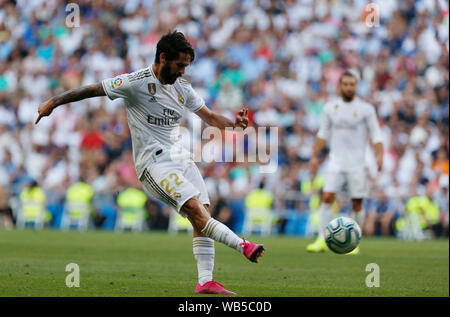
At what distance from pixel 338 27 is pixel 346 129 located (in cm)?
1178

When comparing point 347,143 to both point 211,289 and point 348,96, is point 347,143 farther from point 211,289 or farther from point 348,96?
point 211,289

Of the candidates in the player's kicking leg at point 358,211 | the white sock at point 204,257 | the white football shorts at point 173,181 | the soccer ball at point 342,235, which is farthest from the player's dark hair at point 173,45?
the player's kicking leg at point 358,211

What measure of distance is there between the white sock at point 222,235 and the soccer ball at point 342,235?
2644mm

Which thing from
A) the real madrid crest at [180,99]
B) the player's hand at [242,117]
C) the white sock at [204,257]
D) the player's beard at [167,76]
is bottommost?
the white sock at [204,257]

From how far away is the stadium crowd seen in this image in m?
21.2

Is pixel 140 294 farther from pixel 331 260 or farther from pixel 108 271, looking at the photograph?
pixel 331 260

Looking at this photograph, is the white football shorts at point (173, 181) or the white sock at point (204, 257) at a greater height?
the white football shorts at point (173, 181)

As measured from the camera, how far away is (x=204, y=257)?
7.72 metres

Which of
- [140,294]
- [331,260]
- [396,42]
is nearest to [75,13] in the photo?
[396,42]

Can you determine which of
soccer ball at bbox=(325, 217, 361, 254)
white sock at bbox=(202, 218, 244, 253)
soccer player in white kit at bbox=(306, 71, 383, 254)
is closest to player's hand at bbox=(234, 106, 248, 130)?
white sock at bbox=(202, 218, 244, 253)

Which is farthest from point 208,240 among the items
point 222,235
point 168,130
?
point 168,130

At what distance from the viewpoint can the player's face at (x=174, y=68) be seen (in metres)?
7.31

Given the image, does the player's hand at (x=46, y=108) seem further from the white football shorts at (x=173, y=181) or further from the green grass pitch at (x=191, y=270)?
the green grass pitch at (x=191, y=270)

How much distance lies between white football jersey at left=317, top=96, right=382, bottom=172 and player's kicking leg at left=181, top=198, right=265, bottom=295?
20.4ft
